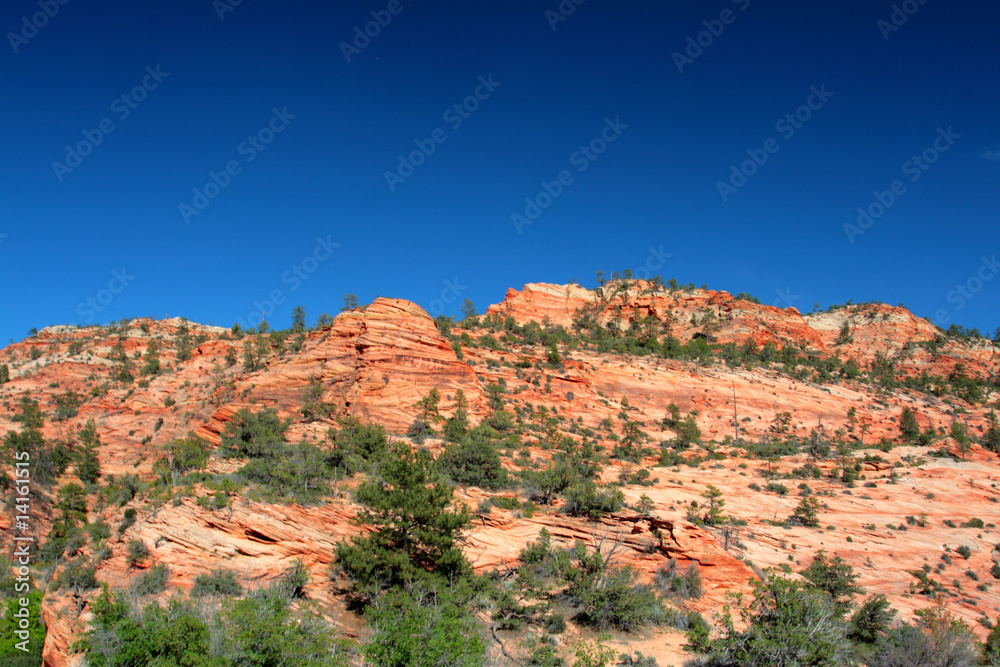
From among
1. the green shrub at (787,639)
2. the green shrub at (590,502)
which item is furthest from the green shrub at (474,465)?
the green shrub at (787,639)

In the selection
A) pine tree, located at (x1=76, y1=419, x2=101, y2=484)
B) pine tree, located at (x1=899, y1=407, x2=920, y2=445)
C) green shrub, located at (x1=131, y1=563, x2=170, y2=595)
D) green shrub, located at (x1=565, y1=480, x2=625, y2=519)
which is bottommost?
green shrub, located at (x1=131, y1=563, x2=170, y2=595)

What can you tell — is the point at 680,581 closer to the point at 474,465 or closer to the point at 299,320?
the point at 474,465

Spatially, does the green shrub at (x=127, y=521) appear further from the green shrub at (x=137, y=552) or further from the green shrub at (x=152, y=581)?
the green shrub at (x=152, y=581)

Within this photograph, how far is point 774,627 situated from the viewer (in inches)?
561

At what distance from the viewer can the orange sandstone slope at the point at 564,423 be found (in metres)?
18.7

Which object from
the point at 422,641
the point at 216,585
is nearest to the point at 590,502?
the point at 422,641

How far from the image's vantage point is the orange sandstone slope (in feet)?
61.5

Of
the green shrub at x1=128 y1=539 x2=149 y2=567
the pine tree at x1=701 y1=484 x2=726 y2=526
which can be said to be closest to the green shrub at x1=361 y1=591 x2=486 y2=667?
the green shrub at x1=128 y1=539 x2=149 y2=567

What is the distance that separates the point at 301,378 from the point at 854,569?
32.6 metres

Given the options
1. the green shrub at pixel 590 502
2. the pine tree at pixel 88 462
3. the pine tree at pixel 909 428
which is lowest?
the pine tree at pixel 88 462

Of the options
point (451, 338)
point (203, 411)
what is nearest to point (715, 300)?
point (451, 338)

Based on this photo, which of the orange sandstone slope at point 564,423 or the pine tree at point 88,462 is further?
the pine tree at point 88,462

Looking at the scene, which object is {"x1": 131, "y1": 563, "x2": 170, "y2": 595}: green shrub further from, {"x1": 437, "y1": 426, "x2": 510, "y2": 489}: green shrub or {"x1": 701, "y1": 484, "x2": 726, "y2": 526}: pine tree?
{"x1": 701, "y1": 484, "x2": 726, "y2": 526}: pine tree

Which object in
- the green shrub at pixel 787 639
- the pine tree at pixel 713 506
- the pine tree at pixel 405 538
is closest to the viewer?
the green shrub at pixel 787 639
